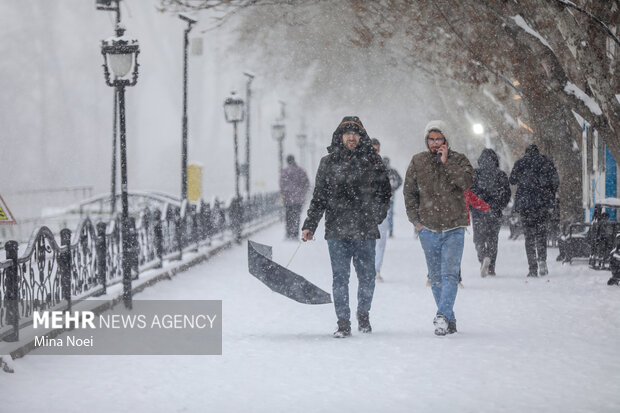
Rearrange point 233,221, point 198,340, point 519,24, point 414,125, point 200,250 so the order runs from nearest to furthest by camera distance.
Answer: point 198,340, point 519,24, point 200,250, point 233,221, point 414,125

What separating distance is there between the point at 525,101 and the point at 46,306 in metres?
11.3

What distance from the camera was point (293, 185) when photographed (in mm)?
20734

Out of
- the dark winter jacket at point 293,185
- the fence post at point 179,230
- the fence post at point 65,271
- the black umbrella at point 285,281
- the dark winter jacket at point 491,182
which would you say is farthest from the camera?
the dark winter jacket at point 293,185

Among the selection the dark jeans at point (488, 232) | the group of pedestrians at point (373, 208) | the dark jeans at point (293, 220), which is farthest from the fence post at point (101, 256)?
the dark jeans at point (293, 220)

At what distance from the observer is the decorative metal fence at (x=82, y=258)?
7.86 metres

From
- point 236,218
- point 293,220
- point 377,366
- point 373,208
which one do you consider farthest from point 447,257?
point 293,220

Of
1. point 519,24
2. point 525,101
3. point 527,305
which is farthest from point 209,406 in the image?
point 525,101

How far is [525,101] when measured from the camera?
17.7m

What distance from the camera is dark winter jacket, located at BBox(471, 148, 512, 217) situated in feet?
41.6

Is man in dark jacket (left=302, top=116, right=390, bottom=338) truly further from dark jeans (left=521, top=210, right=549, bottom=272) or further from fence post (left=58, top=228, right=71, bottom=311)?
dark jeans (left=521, top=210, right=549, bottom=272)

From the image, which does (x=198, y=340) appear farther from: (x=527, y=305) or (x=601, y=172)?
(x=601, y=172)

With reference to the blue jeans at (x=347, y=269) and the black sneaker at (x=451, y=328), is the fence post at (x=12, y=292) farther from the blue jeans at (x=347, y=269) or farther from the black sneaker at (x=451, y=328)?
the black sneaker at (x=451, y=328)

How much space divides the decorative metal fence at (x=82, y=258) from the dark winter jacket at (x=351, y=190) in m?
2.53

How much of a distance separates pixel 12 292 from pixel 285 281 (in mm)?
2397
